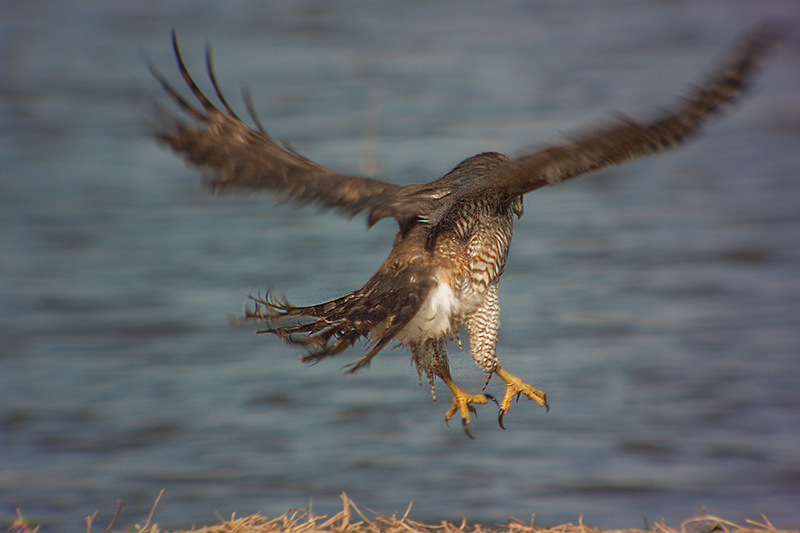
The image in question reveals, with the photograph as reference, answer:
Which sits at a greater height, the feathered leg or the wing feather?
the wing feather

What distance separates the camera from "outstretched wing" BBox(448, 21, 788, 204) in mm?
3168

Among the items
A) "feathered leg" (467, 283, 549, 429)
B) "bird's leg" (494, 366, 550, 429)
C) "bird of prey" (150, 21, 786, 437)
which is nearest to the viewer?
"bird of prey" (150, 21, 786, 437)

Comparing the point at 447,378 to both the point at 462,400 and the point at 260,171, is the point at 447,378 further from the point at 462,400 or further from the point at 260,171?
the point at 260,171

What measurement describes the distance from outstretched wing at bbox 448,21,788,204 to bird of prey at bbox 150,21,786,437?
0.01m

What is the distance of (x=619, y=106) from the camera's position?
1079 cm

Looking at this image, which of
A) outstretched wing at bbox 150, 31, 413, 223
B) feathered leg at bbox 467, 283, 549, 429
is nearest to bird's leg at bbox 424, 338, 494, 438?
feathered leg at bbox 467, 283, 549, 429

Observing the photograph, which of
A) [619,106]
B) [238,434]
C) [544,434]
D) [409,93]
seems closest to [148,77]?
[409,93]

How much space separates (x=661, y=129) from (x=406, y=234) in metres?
1.29

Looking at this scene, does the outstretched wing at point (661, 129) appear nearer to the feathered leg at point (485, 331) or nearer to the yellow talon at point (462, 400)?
the feathered leg at point (485, 331)

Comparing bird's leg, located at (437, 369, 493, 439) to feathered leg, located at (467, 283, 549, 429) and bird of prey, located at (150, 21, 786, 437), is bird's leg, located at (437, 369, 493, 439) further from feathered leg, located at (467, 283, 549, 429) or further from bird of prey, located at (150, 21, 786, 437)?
feathered leg, located at (467, 283, 549, 429)

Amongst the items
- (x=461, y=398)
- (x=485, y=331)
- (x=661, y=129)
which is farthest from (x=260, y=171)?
(x=661, y=129)

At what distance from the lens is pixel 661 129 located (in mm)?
3293

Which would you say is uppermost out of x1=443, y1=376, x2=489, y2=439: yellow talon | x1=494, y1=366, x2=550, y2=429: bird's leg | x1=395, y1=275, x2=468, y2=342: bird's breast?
x1=395, y1=275, x2=468, y2=342: bird's breast

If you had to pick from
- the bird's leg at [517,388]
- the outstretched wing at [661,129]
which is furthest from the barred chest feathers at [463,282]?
the outstretched wing at [661,129]
